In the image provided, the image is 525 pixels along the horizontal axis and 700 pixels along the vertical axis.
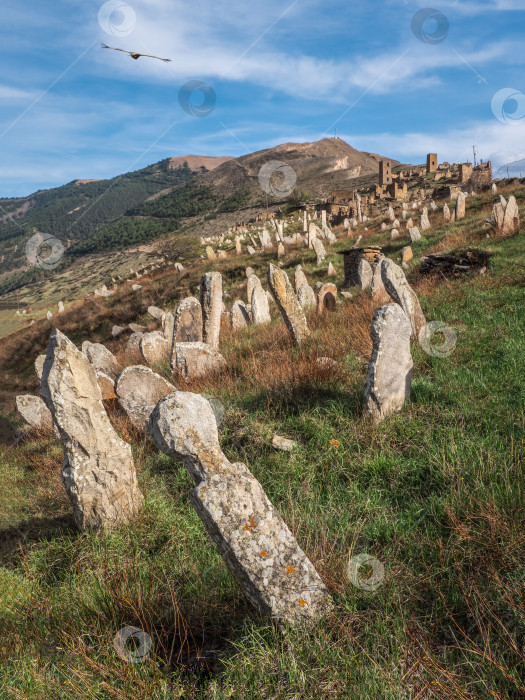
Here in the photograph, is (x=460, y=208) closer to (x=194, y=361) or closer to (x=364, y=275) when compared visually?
(x=364, y=275)

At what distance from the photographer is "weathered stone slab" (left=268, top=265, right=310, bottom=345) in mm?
7828

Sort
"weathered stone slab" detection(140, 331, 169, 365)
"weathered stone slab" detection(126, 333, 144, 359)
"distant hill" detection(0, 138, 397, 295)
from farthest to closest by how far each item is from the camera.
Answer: "distant hill" detection(0, 138, 397, 295) < "weathered stone slab" detection(126, 333, 144, 359) < "weathered stone slab" detection(140, 331, 169, 365)

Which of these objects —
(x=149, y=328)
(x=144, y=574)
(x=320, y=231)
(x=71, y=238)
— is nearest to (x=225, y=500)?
(x=144, y=574)

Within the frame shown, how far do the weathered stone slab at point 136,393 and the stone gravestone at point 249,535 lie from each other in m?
3.91

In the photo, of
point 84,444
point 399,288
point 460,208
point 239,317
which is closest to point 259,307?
point 239,317

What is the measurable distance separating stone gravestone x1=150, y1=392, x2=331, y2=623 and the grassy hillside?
0.43 ft

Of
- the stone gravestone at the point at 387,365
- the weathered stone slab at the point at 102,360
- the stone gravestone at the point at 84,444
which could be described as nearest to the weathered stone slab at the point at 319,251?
the weathered stone slab at the point at 102,360

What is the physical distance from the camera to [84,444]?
366cm

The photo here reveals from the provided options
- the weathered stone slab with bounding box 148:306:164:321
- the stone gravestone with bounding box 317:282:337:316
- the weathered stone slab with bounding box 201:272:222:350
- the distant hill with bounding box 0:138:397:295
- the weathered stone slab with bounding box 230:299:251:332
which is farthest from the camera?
the distant hill with bounding box 0:138:397:295

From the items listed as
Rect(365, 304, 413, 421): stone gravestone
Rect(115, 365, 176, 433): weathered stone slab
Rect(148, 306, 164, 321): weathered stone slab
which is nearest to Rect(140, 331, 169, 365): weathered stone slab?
Rect(115, 365, 176, 433): weathered stone slab

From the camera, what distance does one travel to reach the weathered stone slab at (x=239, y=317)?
470 inches

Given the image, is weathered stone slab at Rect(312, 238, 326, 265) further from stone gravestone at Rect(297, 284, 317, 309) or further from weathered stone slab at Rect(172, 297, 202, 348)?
weathered stone slab at Rect(172, 297, 202, 348)

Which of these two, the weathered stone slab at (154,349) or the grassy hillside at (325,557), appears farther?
the weathered stone slab at (154,349)

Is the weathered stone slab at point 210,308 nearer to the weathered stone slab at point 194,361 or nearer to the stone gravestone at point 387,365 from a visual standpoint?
the weathered stone slab at point 194,361
